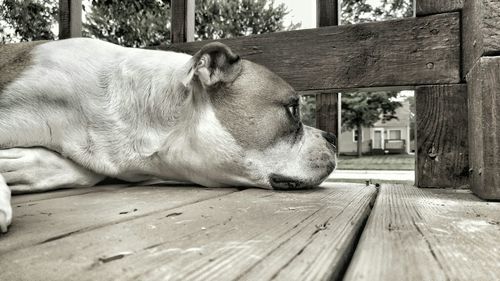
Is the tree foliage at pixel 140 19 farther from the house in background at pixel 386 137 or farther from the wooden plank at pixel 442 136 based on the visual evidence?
the house in background at pixel 386 137

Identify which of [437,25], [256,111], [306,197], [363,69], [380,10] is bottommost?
[306,197]

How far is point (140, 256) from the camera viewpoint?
78cm

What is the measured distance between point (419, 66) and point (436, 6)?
31 cm

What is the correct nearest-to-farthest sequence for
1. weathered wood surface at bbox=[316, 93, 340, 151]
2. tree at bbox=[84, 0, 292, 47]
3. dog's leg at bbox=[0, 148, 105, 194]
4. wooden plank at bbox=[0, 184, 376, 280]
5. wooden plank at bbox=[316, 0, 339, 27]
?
wooden plank at bbox=[0, 184, 376, 280] → dog's leg at bbox=[0, 148, 105, 194] → wooden plank at bbox=[316, 0, 339, 27] → weathered wood surface at bbox=[316, 93, 340, 151] → tree at bbox=[84, 0, 292, 47]

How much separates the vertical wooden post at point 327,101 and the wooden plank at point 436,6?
1.49 ft

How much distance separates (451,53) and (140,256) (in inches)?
76.8

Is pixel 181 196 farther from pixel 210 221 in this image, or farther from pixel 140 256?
pixel 140 256

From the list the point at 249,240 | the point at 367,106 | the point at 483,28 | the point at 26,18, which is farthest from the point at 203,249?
the point at 367,106

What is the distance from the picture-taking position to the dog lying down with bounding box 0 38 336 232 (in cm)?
202

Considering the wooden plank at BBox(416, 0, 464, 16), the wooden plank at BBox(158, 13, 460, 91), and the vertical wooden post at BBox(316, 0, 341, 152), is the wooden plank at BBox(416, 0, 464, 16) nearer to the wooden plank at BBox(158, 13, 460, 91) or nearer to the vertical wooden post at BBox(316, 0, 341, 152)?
the wooden plank at BBox(158, 13, 460, 91)

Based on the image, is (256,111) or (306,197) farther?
(256,111)

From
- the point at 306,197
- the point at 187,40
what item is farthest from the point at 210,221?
the point at 187,40

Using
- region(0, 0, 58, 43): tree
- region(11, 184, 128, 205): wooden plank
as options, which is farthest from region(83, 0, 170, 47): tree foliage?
region(11, 184, 128, 205): wooden plank

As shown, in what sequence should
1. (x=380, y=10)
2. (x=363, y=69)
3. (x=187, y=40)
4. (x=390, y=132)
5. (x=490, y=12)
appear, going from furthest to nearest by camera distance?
(x=390, y=132) < (x=380, y=10) < (x=187, y=40) < (x=363, y=69) < (x=490, y=12)
